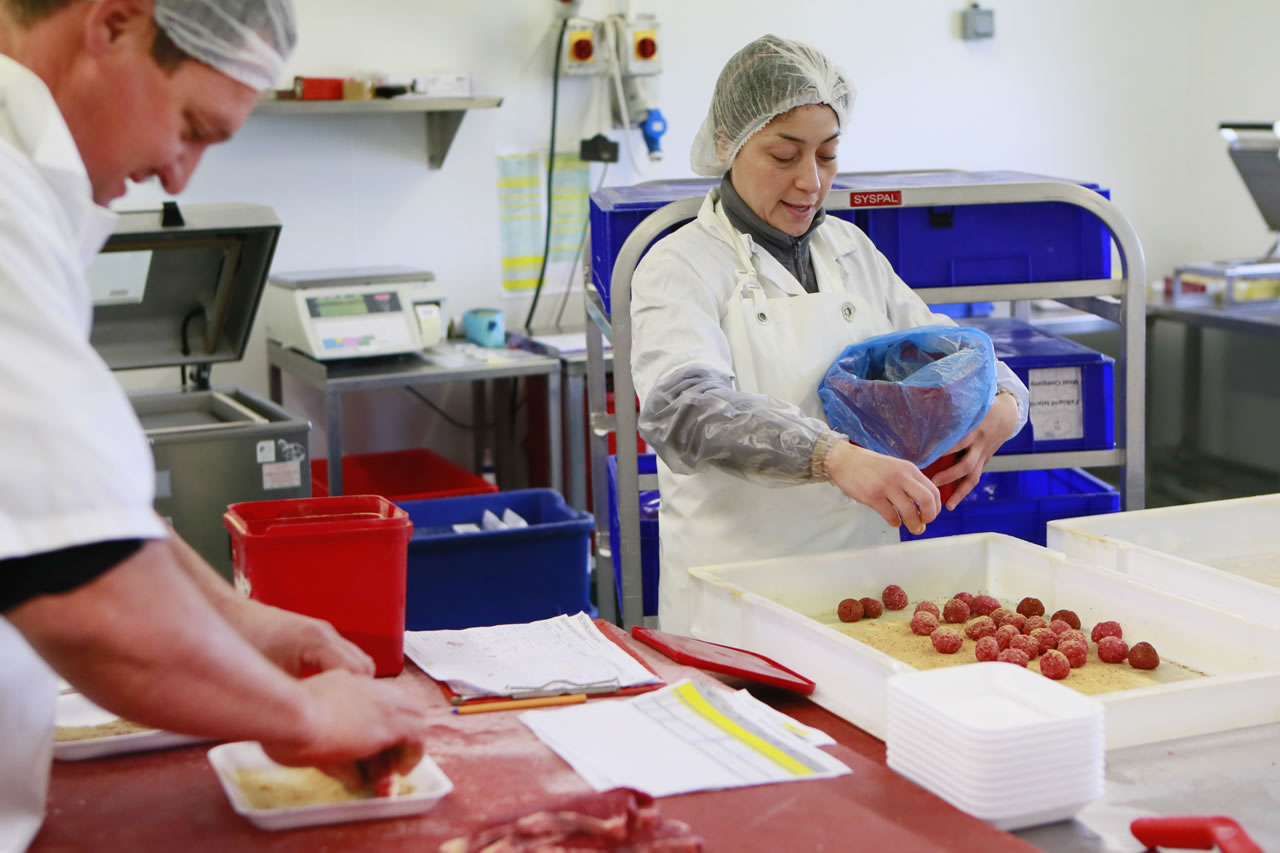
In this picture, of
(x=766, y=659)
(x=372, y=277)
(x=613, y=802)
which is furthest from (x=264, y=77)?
(x=372, y=277)

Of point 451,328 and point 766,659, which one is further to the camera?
point 451,328

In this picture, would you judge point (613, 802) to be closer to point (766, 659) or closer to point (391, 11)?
point (766, 659)

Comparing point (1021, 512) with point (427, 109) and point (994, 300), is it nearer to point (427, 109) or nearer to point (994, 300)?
point (994, 300)

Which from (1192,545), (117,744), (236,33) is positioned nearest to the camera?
(236,33)

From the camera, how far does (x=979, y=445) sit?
1.94 meters

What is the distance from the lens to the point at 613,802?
1011mm

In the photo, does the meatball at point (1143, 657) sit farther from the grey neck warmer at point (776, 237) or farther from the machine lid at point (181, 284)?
the machine lid at point (181, 284)

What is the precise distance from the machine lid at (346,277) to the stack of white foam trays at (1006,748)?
8.98ft

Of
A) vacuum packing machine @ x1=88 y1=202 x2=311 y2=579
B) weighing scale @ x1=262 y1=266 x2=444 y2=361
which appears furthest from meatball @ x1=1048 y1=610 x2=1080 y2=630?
weighing scale @ x1=262 y1=266 x2=444 y2=361

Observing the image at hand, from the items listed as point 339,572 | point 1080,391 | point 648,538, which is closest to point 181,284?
point 648,538

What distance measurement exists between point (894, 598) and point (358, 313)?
2235mm

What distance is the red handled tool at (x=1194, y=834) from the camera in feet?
3.31

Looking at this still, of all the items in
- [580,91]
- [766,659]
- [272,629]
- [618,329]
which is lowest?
[766,659]

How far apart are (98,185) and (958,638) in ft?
3.43
